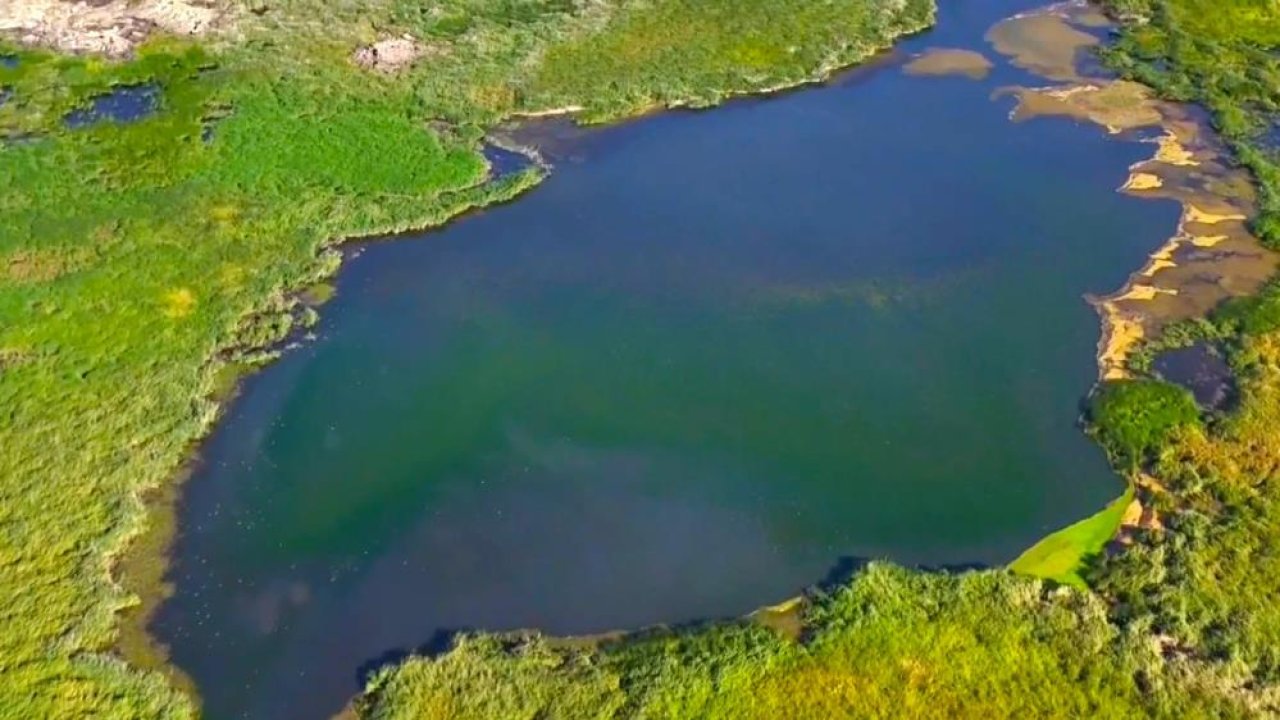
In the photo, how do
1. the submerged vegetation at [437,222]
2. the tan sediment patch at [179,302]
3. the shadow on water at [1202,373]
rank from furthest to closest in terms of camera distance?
the tan sediment patch at [179,302] → the shadow on water at [1202,373] → the submerged vegetation at [437,222]

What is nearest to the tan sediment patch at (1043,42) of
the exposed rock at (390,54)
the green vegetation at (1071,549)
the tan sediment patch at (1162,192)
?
the tan sediment patch at (1162,192)

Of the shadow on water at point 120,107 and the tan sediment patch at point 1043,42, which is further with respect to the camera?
the tan sediment patch at point 1043,42

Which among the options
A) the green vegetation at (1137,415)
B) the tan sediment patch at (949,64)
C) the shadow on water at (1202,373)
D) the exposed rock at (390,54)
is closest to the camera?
the green vegetation at (1137,415)

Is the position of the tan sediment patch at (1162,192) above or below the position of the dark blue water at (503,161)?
above

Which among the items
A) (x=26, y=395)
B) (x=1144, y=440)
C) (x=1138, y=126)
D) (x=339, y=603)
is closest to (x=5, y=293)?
(x=26, y=395)

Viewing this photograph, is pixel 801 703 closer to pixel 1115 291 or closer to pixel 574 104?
pixel 1115 291

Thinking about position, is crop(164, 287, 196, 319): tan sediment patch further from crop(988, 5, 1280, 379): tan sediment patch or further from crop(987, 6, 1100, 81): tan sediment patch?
crop(987, 6, 1100, 81): tan sediment patch

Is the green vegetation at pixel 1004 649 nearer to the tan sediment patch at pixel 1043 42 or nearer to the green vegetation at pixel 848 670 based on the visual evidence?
the green vegetation at pixel 848 670
